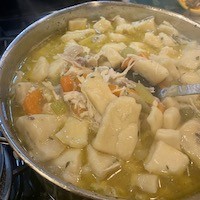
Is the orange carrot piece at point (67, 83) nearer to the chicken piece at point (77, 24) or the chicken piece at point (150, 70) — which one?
the chicken piece at point (150, 70)

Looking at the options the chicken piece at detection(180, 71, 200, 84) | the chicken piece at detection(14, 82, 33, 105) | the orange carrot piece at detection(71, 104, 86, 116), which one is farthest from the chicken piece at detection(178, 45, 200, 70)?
the chicken piece at detection(14, 82, 33, 105)

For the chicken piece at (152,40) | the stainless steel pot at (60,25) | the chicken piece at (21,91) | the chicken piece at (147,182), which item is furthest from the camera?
the chicken piece at (152,40)

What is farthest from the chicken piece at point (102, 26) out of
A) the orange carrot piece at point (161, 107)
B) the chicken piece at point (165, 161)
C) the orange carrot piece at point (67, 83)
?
the chicken piece at point (165, 161)

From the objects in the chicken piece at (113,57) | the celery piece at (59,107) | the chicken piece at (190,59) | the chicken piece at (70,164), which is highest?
the chicken piece at (113,57)

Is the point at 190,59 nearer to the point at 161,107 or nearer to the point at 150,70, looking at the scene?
the point at 150,70

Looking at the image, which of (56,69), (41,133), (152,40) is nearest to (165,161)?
(41,133)

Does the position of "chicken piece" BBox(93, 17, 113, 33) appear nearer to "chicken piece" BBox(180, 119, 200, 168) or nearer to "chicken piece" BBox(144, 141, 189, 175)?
"chicken piece" BBox(180, 119, 200, 168)
